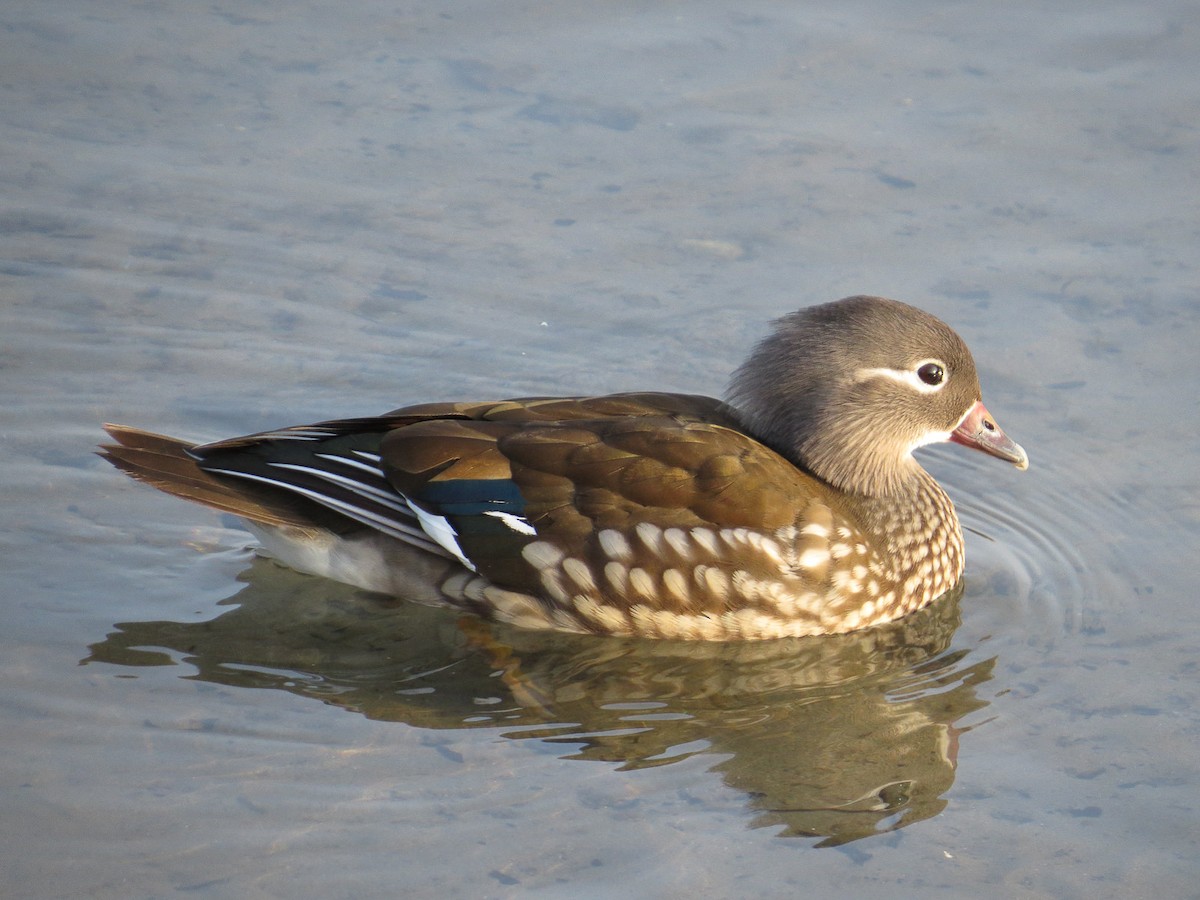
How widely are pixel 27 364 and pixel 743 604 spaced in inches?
158

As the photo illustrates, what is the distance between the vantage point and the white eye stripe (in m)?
7.62

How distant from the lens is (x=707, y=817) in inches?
240

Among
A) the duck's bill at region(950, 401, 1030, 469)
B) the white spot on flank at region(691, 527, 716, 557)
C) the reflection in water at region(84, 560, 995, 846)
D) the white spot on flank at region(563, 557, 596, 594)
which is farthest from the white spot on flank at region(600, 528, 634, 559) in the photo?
the duck's bill at region(950, 401, 1030, 469)

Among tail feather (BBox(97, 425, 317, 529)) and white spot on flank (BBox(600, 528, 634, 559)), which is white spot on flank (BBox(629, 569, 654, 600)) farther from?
tail feather (BBox(97, 425, 317, 529))

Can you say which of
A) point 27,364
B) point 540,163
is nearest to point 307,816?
point 27,364

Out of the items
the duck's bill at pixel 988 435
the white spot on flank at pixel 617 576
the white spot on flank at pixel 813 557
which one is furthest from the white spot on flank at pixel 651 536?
the duck's bill at pixel 988 435

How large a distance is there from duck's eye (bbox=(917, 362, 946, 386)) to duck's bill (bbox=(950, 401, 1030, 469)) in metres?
0.28

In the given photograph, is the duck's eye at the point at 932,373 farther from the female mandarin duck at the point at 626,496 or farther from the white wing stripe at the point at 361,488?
the white wing stripe at the point at 361,488

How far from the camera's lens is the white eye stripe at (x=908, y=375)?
25.0ft

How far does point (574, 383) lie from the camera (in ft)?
29.3

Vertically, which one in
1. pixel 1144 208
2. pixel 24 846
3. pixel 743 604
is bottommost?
pixel 24 846

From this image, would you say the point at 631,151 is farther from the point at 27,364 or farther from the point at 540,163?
the point at 27,364

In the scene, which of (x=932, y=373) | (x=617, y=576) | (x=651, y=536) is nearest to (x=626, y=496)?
(x=651, y=536)

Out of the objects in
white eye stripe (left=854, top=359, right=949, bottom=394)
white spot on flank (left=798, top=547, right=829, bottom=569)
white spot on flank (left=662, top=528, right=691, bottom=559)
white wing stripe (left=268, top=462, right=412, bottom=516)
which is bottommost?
white spot on flank (left=798, top=547, right=829, bottom=569)
